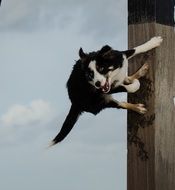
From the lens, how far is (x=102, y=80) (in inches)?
146

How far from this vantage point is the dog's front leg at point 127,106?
3.82 m

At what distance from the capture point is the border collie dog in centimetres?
377

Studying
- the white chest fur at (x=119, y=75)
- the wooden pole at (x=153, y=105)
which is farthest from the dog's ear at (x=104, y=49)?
the wooden pole at (x=153, y=105)

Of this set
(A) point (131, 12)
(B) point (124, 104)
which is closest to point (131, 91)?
(B) point (124, 104)

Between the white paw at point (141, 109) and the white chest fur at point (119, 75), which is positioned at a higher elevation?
the white chest fur at point (119, 75)

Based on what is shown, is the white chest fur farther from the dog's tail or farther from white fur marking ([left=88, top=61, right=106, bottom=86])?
the dog's tail

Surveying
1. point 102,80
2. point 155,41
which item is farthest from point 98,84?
point 155,41

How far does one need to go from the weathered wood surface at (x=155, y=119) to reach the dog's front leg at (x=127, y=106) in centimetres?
3

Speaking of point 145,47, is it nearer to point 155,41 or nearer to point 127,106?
point 155,41

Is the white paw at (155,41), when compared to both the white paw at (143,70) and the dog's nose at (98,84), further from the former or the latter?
the dog's nose at (98,84)

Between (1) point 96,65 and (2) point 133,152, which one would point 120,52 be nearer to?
(1) point 96,65

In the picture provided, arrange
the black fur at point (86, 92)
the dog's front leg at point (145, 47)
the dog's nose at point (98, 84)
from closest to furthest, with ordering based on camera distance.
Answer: the dog's nose at point (98, 84) < the black fur at point (86, 92) < the dog's front leg at point (145, 47)

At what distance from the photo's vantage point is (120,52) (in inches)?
154

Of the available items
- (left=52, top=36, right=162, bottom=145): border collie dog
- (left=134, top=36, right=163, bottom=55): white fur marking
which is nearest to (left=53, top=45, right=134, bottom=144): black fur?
(left=52, top=36, right=162, bottom=145): border collie dog
